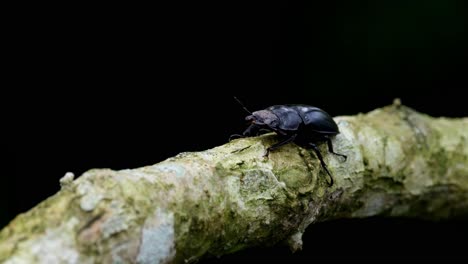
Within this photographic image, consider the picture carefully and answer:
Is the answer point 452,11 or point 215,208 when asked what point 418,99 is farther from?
point 215,208

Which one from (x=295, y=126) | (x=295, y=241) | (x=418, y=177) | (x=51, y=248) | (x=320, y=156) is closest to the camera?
(x=51, y=248)

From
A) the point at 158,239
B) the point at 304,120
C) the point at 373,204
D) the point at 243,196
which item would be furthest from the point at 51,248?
the point at 373,204

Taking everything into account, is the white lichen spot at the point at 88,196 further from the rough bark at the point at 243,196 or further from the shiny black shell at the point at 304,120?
the shiny black shell at the point at 304,120

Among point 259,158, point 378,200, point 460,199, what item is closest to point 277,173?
point 259,158

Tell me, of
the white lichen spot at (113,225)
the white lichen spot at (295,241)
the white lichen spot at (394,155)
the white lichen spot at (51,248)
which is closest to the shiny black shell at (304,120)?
the white lichen spot at (394,155)

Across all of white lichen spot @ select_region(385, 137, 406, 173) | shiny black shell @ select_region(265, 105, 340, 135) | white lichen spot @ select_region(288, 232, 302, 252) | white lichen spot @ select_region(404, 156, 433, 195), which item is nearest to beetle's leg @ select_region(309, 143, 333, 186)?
shiny black shell @ select_region(265, 105, 340, 135)

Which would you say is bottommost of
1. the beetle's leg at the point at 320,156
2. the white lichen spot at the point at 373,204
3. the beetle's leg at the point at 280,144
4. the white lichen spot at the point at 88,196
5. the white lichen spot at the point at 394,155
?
the white lichen spot at the point at 373,204

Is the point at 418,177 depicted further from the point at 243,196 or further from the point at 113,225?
the point at 113,225
